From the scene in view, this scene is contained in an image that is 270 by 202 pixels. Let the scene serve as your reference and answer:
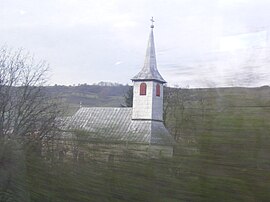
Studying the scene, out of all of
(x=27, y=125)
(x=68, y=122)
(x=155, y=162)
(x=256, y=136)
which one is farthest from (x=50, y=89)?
(x=256, y=136)

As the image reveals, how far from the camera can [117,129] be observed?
168 inches

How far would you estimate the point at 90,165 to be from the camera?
4125 mm

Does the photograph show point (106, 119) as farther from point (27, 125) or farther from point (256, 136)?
point (27, 125)

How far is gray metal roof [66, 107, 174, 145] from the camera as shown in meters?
3.65

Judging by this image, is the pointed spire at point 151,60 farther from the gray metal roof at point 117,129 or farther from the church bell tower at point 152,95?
the gray metal roof at point 117,129

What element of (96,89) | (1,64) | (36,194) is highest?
(1,64)

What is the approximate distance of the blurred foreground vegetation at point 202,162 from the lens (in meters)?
2.94

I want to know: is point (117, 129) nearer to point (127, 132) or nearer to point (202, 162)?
point (127, 132)

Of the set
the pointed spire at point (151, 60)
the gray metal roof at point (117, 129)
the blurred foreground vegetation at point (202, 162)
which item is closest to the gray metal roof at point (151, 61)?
the pointed spire at point (151, 60)

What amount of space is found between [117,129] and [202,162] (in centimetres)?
125

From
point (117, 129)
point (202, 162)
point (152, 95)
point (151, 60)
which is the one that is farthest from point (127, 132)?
point (152, 95)

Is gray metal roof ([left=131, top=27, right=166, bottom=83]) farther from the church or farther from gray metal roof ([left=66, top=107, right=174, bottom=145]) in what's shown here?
gray metal roof ([left=66, top=107, right=174, bottom=145])

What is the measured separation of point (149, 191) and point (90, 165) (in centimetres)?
77

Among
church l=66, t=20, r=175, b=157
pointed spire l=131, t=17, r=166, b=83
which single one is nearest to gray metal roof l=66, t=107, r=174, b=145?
church l=66, t=20, r=175, b=157
